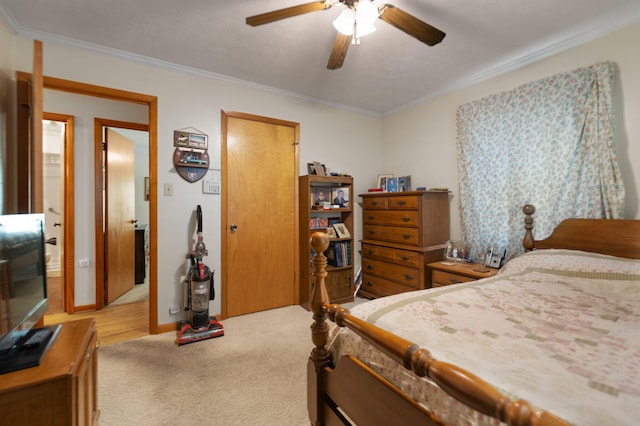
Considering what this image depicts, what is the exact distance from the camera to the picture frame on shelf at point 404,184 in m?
3.56

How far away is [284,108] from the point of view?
3279 mm

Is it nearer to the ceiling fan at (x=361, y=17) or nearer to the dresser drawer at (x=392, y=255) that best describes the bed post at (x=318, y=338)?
the ceiling fan at (x=361, y=17)

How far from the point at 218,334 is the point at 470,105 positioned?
11.1 feet

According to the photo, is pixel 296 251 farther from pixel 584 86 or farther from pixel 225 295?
pixel 584 86

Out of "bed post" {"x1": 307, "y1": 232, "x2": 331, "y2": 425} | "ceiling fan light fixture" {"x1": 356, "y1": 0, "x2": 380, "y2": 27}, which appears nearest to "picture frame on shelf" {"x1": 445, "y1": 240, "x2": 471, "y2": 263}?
"bed post" {"x1": 307, "y1": 232, "x2": 331, "y2": 425}

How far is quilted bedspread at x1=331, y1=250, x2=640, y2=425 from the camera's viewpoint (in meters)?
0.67

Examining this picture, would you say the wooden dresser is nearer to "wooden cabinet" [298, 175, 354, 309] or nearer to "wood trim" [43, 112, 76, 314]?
"wooden cabinet" [298, 175, 354, 309]

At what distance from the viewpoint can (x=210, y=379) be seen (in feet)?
6.30

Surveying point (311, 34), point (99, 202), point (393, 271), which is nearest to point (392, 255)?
point (393, 271)

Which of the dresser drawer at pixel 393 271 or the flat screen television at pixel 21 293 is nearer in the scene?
the flat screen television at pixel 21 293

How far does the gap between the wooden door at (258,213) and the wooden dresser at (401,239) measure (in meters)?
0.96

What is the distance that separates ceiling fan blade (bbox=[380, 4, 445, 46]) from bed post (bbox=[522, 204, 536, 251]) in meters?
1.62

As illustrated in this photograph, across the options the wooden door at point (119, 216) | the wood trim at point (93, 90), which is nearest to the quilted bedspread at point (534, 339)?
the wood trim at point (93, 90)

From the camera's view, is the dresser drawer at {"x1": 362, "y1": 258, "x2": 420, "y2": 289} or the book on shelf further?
the book on shelf
